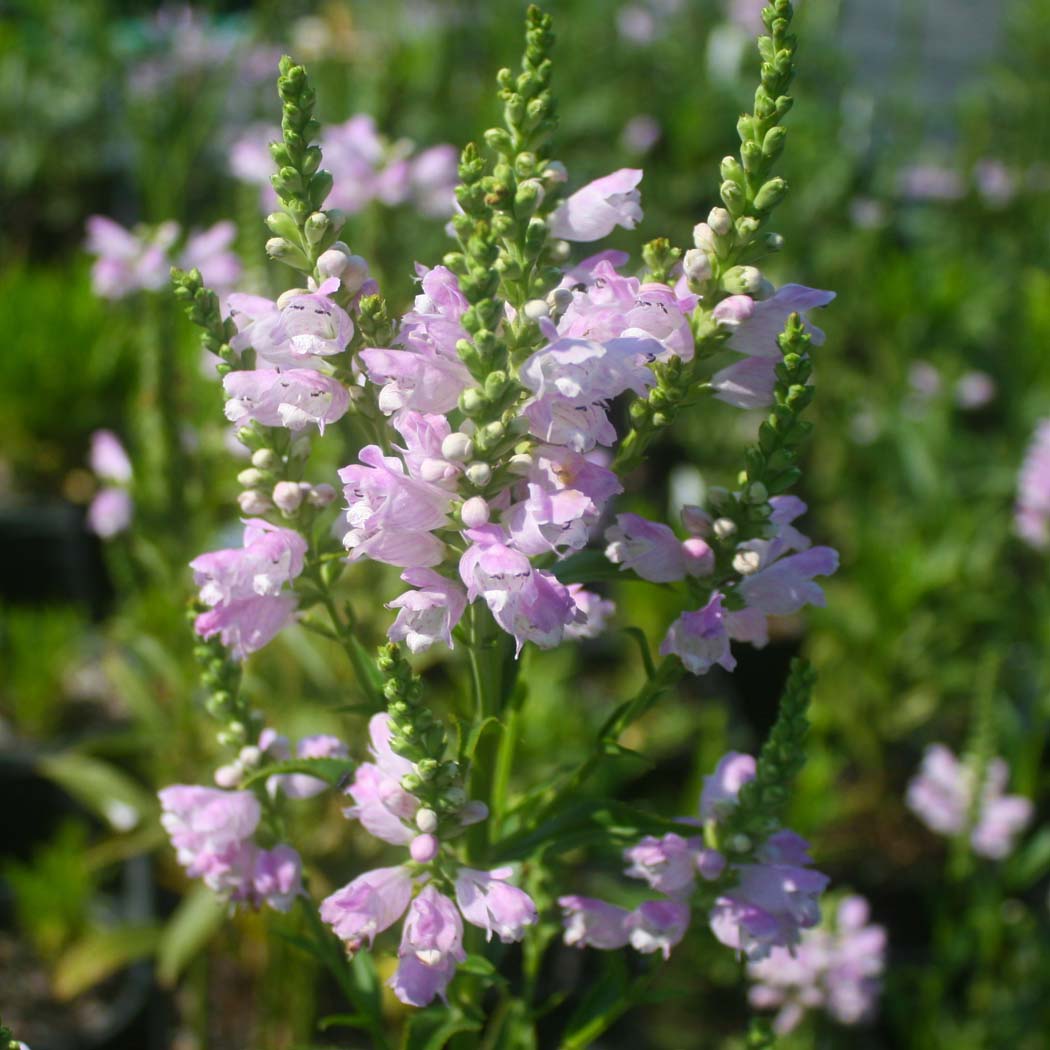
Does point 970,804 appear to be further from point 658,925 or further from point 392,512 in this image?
point 392,512

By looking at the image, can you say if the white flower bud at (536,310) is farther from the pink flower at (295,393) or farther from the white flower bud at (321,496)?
the white flower bud at (321,496)

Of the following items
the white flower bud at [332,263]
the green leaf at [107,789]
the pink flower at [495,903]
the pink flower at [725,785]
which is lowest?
the green leaf at [107,789]

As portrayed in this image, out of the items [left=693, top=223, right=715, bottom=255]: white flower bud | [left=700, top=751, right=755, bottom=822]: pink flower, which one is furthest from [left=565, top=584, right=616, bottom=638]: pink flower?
[left=693, top=223, right=715, bottom=255]: white flower bud

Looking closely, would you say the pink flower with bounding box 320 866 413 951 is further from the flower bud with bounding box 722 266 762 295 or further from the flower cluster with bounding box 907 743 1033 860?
the flower cluster with bounding box 907 743 1033 860

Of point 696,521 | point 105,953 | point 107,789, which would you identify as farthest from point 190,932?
point 696,521

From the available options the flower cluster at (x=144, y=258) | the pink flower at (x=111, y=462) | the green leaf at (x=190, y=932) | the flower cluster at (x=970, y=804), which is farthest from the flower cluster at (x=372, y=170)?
the flower cluster at (x=970, y=804)

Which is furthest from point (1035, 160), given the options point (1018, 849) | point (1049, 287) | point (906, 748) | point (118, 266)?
point (118, 266)

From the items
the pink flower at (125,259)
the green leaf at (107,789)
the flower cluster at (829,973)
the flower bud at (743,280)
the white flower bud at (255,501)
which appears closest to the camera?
the flower bud at (743,280)

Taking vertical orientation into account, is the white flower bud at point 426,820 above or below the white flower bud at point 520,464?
below
